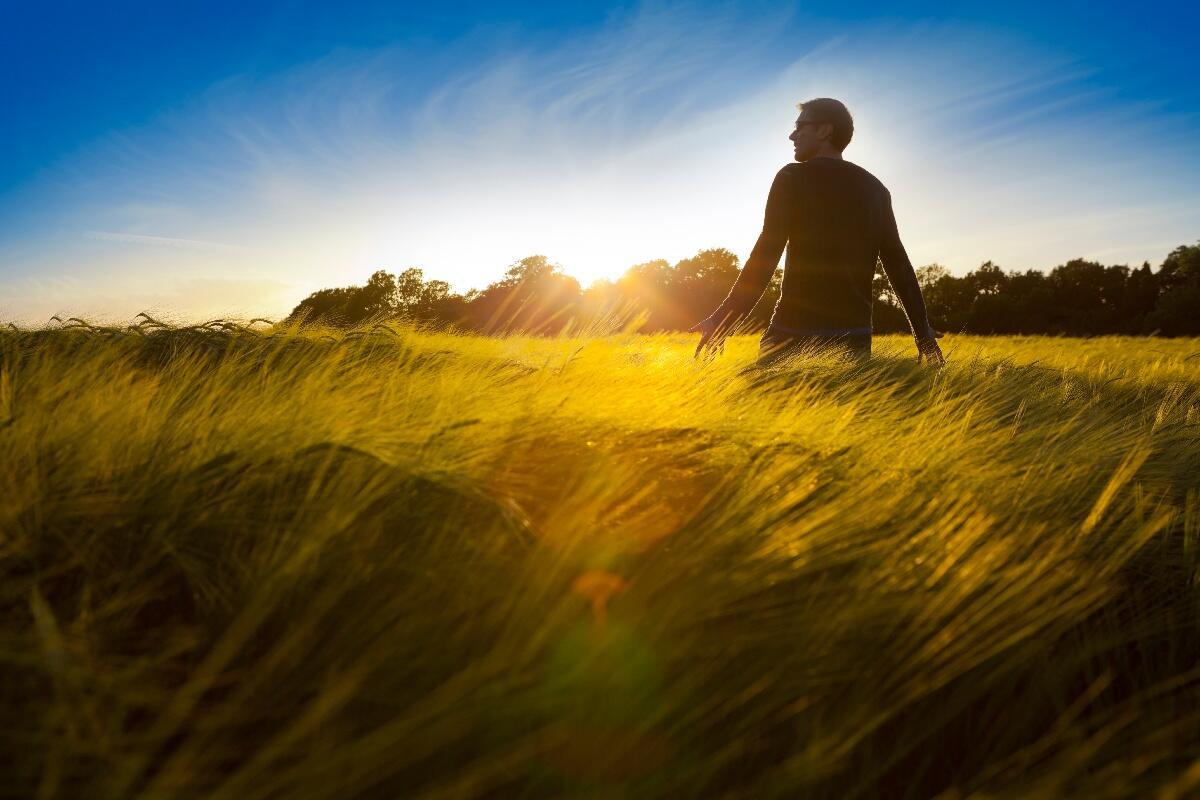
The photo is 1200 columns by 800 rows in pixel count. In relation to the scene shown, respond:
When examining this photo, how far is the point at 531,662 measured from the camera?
0.90 meters

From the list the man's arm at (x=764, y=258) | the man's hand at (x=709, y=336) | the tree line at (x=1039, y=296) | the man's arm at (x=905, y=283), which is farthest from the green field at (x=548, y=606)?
the tree line at (x=1039, y=296)

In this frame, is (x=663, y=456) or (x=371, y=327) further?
(x=371, y=327)

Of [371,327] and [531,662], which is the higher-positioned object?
[371,327]

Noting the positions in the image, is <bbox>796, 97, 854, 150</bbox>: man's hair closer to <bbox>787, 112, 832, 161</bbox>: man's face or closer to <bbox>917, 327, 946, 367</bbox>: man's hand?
<bbox>787, 112, 832, 161</bbox>: man's face

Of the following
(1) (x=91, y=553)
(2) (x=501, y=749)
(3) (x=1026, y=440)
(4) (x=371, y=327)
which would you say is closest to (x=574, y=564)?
(2) (x=501, y=749)

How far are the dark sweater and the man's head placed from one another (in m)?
0.14

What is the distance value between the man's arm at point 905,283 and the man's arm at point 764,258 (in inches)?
22.0

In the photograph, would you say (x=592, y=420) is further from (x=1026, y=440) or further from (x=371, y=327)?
(x=371, y=327)

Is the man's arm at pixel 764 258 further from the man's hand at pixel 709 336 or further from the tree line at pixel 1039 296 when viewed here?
the tree line at pixel 1039 296

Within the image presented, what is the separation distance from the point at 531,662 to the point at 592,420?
0.67m

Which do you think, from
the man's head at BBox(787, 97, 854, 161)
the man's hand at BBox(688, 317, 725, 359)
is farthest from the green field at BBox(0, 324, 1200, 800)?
the man's head at BBox(787, 97, 854, 161)

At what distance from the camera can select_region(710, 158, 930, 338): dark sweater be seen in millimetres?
3455

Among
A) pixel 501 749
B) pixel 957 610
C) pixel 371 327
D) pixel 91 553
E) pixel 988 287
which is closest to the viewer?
pixel 501 749

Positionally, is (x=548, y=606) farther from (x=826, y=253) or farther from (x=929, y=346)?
(x=929, y=346)
